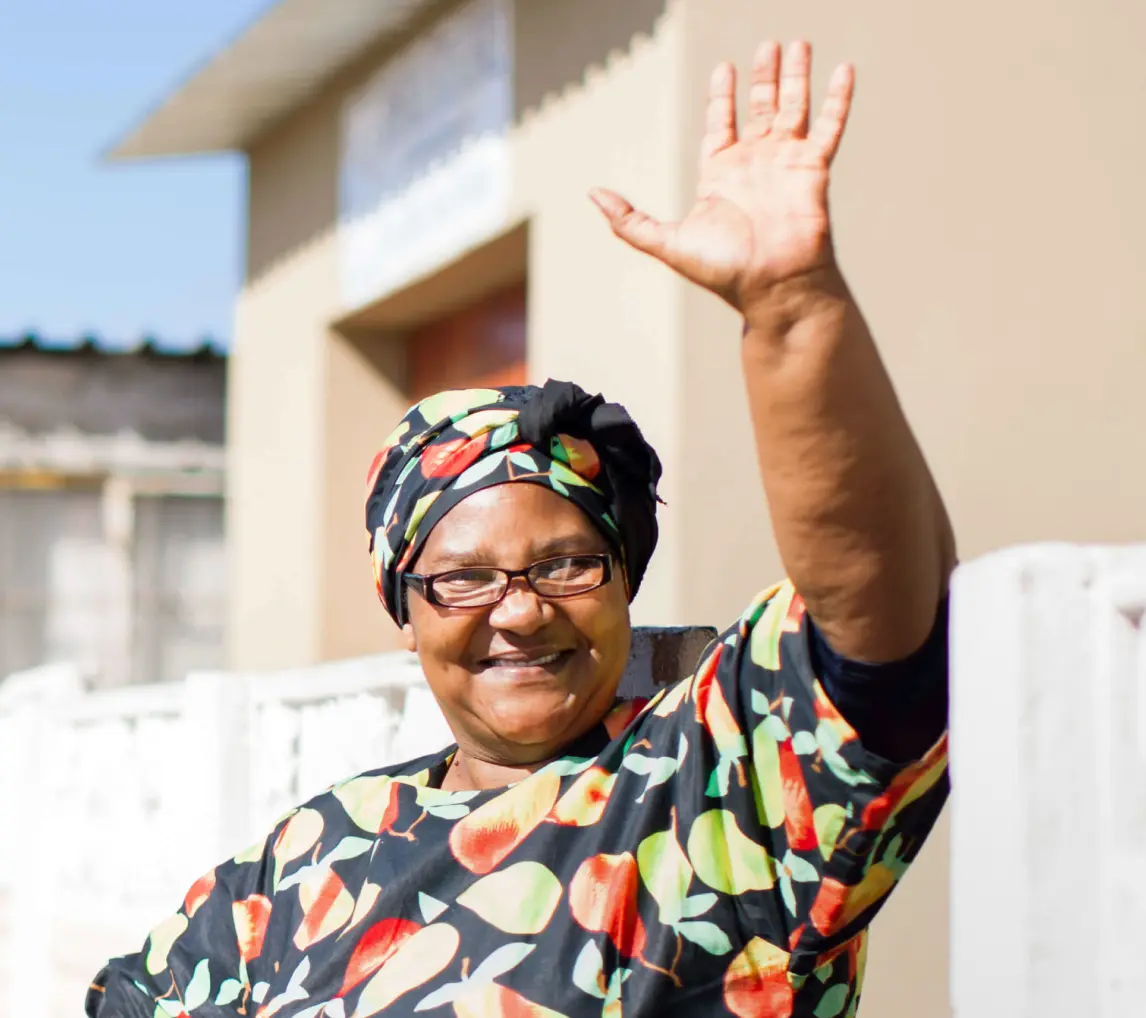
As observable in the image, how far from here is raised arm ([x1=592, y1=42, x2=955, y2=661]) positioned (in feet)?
4.38

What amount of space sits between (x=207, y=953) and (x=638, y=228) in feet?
3.81

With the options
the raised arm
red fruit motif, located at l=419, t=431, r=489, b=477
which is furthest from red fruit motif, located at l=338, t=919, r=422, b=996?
the raised arm

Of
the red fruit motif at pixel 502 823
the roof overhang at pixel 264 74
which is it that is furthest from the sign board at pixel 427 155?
the red fruit motif at pixel 502 823

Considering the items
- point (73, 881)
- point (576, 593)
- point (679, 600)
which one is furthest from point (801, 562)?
point (73, 881)

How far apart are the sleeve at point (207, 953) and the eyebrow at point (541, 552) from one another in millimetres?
472

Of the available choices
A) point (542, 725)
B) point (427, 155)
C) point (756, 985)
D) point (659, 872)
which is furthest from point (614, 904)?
point (427, 155)

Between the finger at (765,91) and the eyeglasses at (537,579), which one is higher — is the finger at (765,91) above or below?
above

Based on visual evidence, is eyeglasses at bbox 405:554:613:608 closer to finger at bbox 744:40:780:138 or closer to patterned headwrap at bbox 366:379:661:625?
patterned headwrap at bbox 366:379:661:625

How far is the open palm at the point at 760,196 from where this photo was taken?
4.38 ft

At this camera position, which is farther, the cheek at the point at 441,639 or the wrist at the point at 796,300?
the cheek at the point at 441,639

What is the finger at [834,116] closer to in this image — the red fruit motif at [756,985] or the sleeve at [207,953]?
the red fruit motif at [756,985]

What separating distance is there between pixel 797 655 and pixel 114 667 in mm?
9545

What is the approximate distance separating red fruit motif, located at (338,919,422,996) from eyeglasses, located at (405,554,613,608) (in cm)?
37

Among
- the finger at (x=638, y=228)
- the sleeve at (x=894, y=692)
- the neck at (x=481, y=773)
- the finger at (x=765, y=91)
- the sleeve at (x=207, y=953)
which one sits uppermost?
the finger at (x=765, y=91)
